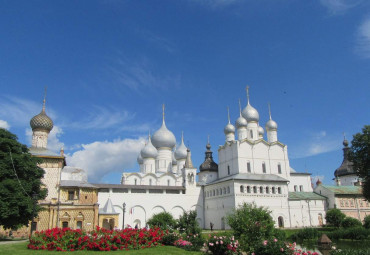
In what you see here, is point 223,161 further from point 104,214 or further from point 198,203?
point 104,214

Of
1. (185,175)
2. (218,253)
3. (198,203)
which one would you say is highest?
(185,175)

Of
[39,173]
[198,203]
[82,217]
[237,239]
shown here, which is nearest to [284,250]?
[237,239]

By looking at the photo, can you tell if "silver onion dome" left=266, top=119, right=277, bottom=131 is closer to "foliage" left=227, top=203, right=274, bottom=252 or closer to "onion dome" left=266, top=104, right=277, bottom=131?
"onion dome" left=266, top=104, right=277, bottom=131

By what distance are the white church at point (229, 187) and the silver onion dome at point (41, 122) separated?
31.1 ft

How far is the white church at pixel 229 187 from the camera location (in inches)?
1421

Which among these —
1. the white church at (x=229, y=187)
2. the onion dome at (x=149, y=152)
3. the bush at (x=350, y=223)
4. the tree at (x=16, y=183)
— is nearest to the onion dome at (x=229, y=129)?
the white church at (x=229, y=187)

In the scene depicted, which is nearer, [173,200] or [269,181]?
[269,181]

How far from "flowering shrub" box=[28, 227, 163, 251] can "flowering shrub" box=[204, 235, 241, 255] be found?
148 inches

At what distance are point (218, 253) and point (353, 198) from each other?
1353 inches

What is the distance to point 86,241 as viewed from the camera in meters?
14.0

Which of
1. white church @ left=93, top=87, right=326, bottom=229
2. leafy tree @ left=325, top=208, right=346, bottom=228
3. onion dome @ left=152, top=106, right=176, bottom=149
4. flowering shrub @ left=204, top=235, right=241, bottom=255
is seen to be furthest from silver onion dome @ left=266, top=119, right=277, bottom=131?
flowering shrub @ left=204, top=235, right=241, bottom=255

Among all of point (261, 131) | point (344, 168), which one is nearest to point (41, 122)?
point (261, 131)

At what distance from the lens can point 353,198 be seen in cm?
4000

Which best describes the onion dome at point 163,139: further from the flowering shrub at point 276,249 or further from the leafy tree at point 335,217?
the flowering shrub at point 276,249
